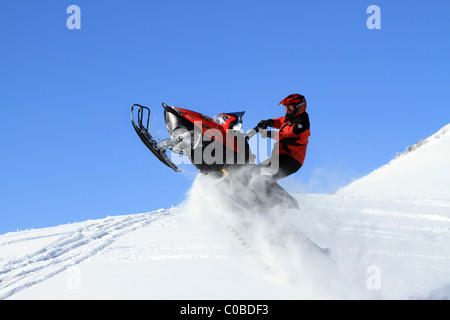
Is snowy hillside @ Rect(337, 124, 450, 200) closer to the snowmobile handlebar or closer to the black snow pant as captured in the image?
the black snow pant

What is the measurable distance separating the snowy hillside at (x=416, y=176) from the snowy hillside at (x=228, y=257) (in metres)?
8.25

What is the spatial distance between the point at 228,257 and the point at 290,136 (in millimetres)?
1686

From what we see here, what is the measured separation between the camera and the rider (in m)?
5.74

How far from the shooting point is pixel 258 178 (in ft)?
19.1

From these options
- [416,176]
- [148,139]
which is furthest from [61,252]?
[416,176]

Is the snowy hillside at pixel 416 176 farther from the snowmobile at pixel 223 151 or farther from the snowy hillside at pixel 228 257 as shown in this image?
the snowmobile at pixel 223 151

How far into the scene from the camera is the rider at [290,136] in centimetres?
574

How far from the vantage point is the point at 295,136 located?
5766 mm
